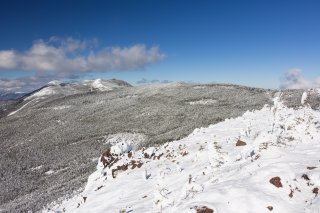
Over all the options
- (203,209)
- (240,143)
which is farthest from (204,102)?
(203,209)

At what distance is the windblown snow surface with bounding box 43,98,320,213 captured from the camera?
1130cm

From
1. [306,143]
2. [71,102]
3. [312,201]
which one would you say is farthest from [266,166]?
[71,102]

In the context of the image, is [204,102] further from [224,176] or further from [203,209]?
[203,209]

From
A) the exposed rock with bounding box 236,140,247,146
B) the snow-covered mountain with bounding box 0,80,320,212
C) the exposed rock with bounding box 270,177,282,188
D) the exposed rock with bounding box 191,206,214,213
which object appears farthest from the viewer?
the snow-covered mountain with bounding box 0,80,320,212

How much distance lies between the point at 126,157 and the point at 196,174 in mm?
11765

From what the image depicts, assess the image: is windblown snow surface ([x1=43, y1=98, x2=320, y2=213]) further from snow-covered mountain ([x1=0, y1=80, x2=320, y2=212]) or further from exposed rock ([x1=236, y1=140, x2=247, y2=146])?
snow-covered mountain ([x1=0, y1=80, x2=320, y2=212])

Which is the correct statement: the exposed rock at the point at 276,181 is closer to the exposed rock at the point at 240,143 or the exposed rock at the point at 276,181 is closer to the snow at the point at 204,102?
the exposed rock at the point at 240,143

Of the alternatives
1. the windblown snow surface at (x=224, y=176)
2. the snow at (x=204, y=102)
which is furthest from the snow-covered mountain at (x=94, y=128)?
the windblown snow surface at (x=224, y=176)

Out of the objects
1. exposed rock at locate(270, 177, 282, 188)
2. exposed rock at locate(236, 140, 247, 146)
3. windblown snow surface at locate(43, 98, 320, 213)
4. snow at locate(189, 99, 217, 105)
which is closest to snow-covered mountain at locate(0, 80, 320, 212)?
snow at locate(189, 99, 217, 105)

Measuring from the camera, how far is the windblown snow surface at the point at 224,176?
1130cm

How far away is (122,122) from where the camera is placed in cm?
11469

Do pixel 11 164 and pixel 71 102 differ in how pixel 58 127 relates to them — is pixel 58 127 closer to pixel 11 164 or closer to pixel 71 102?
pixel 11 164

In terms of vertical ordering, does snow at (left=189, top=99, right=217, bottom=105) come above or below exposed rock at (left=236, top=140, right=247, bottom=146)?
below

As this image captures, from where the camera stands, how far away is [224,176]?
1409cm
